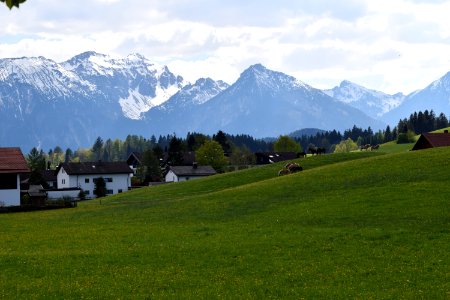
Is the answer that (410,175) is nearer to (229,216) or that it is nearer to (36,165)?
(229,216)

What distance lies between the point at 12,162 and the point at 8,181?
2.41 m

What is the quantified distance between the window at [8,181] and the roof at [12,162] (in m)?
0.87

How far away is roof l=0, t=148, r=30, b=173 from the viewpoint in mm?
72812

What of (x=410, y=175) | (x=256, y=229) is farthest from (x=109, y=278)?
(x=410, y=175)

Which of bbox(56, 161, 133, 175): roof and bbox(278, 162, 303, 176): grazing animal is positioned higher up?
bbox(56, 161, 133, 175): roof

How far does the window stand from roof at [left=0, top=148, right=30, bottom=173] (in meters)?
0.87

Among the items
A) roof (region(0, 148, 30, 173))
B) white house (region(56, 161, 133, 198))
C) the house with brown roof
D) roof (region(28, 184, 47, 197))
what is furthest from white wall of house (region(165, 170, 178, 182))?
roof (region(0, 148, 30, 173))

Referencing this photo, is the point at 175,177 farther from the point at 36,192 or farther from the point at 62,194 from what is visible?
the point at 36,192

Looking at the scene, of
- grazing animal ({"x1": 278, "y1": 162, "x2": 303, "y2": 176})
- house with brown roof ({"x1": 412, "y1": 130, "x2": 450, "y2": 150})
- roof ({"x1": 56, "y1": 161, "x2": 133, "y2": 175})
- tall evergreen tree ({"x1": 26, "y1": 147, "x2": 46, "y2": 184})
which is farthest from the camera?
roof ({"x1": 56, "y1": 161, "x2": 133, "y2": 175})

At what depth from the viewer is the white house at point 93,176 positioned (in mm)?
153375

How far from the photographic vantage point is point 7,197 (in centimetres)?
7325

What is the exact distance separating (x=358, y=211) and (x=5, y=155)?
162 ft

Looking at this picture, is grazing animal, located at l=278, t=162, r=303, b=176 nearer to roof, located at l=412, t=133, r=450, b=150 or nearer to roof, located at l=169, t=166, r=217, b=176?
roof, located at l=412, t=133, r=450, b=150

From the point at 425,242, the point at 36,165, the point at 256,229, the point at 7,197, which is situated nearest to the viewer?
the point at 425,242
